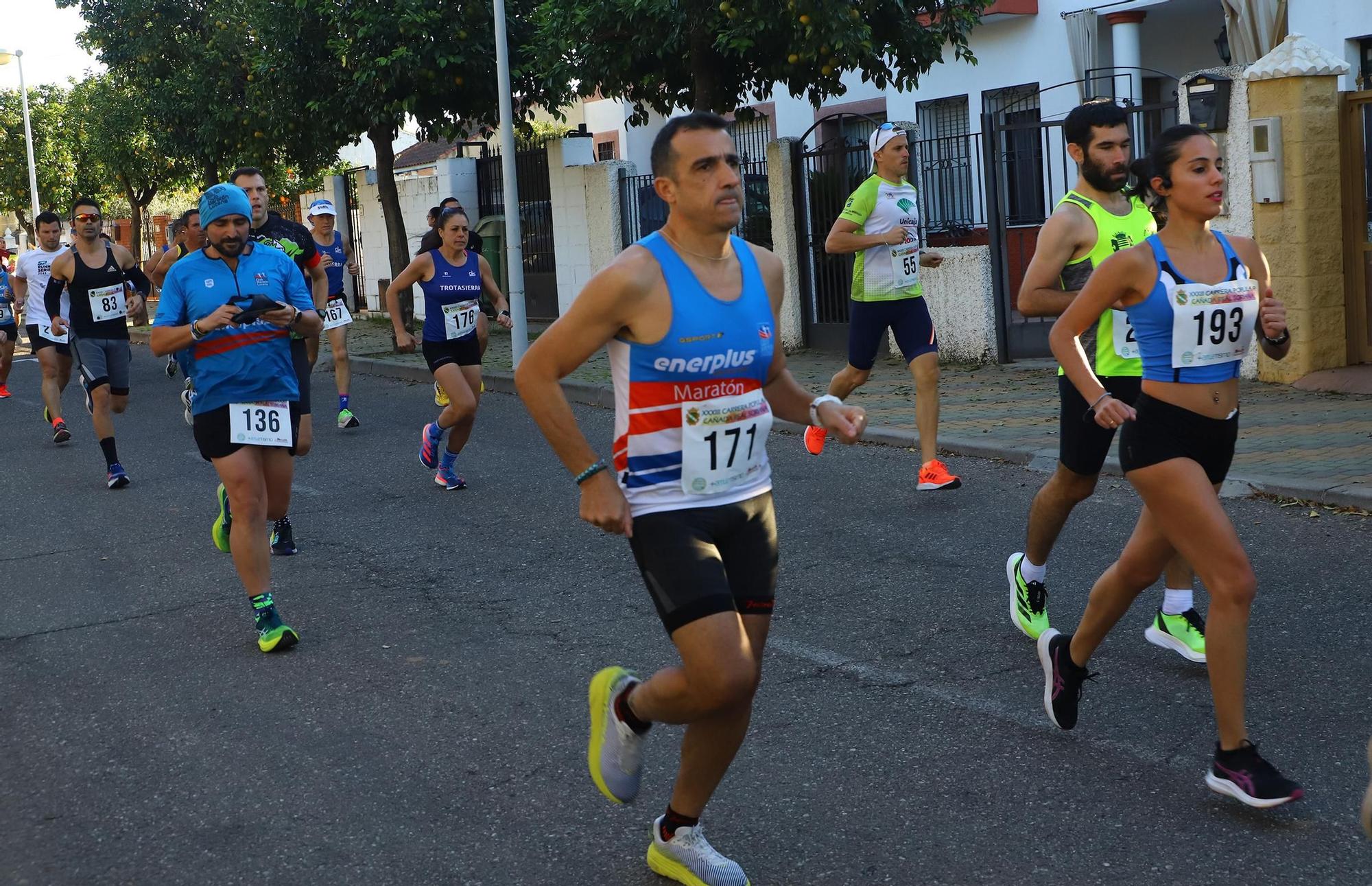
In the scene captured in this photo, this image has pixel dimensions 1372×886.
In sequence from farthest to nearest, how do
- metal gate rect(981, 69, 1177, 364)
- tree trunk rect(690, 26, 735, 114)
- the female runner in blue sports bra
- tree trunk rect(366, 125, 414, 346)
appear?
tree trunk rect(366, 125, 414, 346) < tree trunk rect(690, 26, 735, 114) < metal gate rect(981, 69, 1177, 364) < the female runner in blue sports bra

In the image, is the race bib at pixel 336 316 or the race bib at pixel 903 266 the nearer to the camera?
the race bib at pixel 903 266

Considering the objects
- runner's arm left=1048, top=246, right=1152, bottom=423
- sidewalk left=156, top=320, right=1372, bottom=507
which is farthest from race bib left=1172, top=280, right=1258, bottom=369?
sidewalk left=156, top=320, right=1372, bottom=507

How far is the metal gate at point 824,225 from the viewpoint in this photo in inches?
655

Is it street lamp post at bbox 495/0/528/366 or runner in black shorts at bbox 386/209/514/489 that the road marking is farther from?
street lamp post at bbox 495/0/528/366

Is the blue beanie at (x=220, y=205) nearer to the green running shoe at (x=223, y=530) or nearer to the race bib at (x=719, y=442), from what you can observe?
the green running shoe at (x=223, y=530)

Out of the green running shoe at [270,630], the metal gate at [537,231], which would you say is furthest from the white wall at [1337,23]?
the green running shoe at [270,630]

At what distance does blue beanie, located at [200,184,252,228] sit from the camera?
6543mm

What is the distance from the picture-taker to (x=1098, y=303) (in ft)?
15.0

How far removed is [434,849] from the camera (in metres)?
4.18

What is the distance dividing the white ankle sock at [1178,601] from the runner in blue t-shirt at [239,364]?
3.38 metres

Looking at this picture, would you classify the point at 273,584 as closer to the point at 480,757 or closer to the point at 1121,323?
the point at 480,757

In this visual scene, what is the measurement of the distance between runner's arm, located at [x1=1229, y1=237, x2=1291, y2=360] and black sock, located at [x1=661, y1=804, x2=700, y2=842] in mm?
2124

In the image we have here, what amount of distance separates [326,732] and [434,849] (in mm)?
1196

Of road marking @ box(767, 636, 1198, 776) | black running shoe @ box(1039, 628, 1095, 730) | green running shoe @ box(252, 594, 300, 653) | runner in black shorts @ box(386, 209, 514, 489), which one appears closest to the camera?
road marking @ box(767, 636, 1198, 776)
